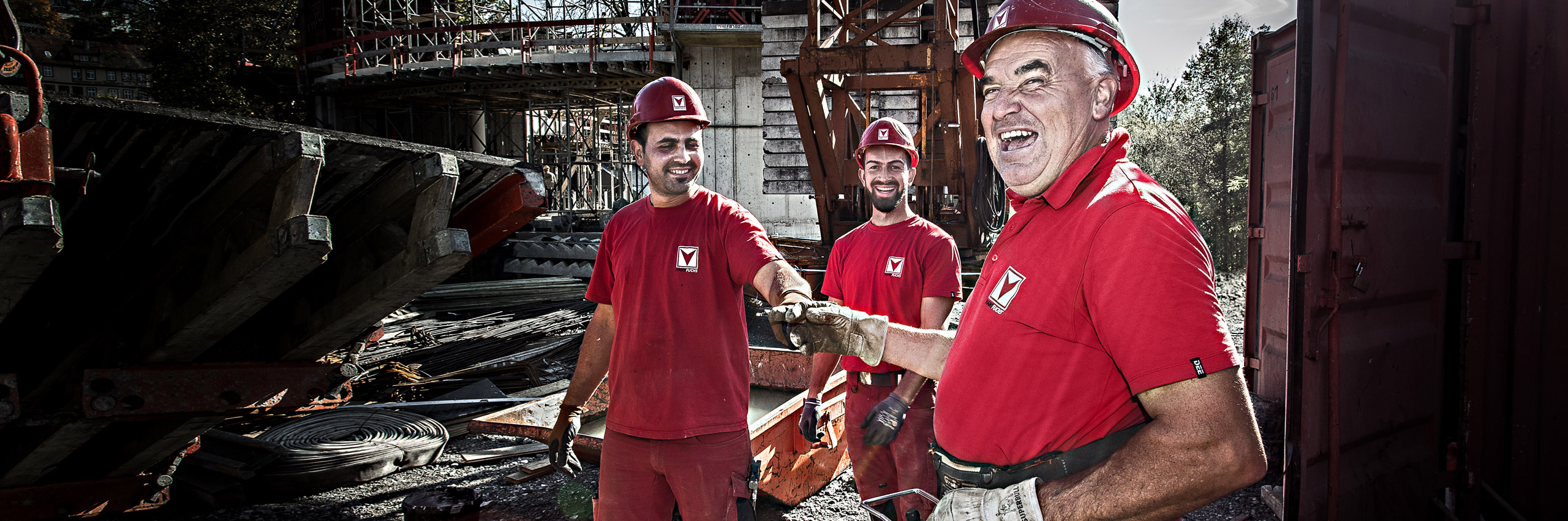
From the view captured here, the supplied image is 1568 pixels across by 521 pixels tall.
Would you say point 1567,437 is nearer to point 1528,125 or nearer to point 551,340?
point 1528,125

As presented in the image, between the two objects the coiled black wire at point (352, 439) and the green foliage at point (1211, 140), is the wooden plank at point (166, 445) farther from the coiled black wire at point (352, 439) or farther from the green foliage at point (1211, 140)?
the green foliage at point (1211, 140)

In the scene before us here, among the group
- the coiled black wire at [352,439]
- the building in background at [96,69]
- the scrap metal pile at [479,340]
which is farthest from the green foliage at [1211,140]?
the building in background at [96,69]

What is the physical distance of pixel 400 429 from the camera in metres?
5.91

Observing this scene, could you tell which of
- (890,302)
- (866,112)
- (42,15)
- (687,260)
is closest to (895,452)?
(890,302)

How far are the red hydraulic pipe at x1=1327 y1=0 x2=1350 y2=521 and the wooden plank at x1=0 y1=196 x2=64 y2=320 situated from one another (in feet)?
13.9

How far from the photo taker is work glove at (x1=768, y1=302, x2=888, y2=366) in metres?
2.16

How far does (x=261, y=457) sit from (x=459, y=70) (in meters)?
15.7

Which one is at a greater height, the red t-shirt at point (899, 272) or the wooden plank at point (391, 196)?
the wooden plank at point (391, 196)

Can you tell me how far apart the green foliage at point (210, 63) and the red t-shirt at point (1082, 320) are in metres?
24.1

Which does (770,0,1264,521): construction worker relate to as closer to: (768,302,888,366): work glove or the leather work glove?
the leather work glove

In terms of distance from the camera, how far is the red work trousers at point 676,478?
2.79 meters

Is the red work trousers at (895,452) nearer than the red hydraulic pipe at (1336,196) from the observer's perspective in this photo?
No

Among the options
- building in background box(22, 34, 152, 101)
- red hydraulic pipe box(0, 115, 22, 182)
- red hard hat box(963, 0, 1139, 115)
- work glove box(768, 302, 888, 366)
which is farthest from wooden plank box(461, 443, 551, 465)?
building in background box(22, 34, 152, 101)

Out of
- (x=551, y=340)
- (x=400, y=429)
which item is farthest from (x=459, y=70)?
(x=400, y=429)
